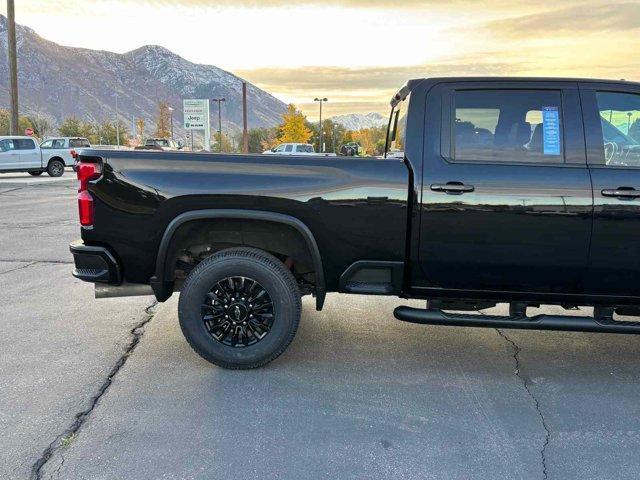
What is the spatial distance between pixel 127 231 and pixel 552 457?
3.08 m

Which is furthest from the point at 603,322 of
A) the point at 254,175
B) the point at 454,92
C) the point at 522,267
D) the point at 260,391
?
the point at 254,175

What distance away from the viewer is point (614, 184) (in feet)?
11.4

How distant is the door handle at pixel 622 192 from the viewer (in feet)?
11.3

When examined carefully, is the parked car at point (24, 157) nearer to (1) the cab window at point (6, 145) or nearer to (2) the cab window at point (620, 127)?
(1) the cab window at point (6, 145)

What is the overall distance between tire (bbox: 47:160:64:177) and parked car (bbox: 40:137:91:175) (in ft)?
0.63

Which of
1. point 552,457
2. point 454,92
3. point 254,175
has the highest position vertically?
point 454,92

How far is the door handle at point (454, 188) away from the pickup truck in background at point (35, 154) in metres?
22.9

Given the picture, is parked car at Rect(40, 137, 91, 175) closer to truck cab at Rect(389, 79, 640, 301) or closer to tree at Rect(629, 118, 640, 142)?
truck cab at Rect(389, 79, 640, 301)

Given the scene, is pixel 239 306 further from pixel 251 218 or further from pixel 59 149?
pixel 59 149

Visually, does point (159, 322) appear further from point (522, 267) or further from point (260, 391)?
point (522, 267)

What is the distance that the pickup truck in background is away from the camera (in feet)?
75.4

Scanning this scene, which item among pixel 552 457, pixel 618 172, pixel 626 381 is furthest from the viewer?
pixel 626 381

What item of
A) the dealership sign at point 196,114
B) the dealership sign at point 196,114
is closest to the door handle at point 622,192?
the dealership sign at point 196,114

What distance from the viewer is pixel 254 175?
363 centimetres
